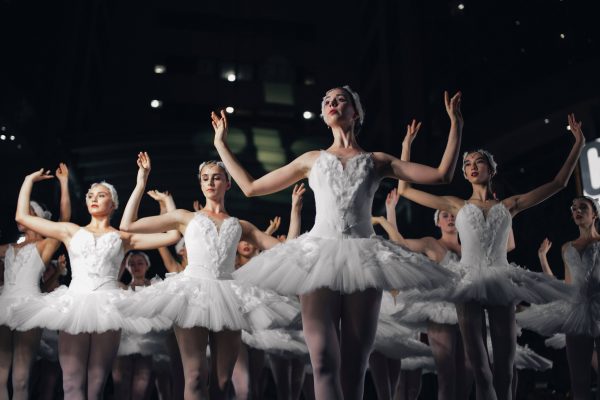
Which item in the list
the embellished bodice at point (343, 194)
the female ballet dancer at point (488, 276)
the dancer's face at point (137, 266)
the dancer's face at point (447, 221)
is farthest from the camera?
the dancer's face at point (137, 266)

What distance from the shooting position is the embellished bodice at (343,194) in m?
3.29

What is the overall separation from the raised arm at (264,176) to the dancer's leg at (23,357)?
275 centimetres

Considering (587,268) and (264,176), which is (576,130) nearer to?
(587,268)

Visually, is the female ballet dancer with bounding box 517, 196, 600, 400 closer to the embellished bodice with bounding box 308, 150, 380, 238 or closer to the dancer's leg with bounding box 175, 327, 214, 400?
the embellished bodice with bounding box 308, 150, 380, 238

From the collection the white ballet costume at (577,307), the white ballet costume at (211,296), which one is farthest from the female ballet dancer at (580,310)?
the white ballet costume at (211,296)

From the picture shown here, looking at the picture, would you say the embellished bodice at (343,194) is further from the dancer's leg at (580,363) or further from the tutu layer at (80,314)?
the dancer's leg at (580,363)

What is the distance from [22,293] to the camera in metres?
5.61

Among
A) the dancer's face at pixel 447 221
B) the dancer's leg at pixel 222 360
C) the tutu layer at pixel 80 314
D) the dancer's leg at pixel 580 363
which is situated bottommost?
the dancer's leg at pixel 580 363

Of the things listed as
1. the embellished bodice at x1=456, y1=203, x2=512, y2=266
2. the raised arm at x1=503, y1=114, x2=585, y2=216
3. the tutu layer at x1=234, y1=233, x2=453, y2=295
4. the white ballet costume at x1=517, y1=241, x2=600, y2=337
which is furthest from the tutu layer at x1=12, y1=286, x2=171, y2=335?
the white ballet costume at x1=517, y1=241, x2=600, y2=337

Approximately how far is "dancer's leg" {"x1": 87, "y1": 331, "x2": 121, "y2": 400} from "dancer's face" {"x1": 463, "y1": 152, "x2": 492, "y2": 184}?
2.81m

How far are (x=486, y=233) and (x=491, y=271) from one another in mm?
292

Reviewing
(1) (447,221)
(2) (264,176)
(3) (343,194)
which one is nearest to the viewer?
(3) (343,194)

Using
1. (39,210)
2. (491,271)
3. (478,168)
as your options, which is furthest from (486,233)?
(39,210)

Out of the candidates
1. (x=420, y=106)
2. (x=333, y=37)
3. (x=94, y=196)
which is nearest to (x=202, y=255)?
(x=94, y=196)
